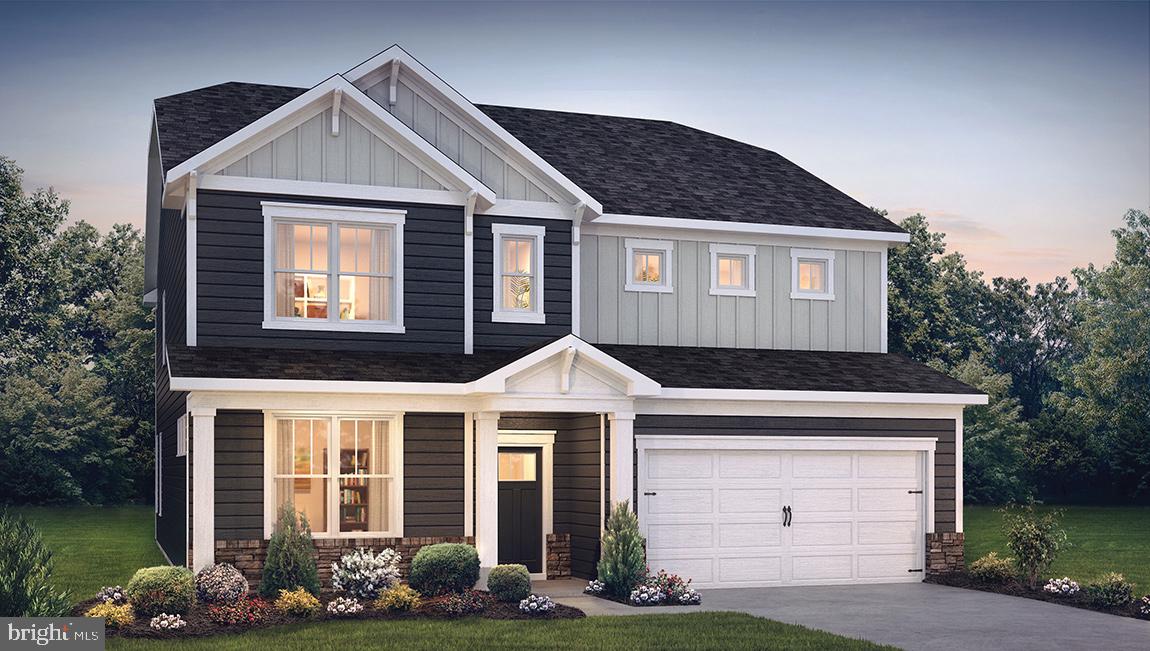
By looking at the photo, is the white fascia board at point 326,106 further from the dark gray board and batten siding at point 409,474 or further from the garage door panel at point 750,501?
the garage door panel at point 750,501

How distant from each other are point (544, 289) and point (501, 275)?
726 mm

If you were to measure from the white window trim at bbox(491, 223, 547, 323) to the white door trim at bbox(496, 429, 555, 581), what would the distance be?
175 cm

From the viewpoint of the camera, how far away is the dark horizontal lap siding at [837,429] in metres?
20.5

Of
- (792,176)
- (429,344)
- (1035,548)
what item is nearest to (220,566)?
(429,344)

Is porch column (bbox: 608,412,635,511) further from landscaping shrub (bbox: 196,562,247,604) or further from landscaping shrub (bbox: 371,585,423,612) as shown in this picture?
landscaping shrub (bbox: 196,562,247,604)

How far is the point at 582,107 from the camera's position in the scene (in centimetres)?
3089

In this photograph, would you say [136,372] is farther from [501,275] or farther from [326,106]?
[326,106]

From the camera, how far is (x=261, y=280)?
1948 centimetres

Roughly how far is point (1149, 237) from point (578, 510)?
30938 mm

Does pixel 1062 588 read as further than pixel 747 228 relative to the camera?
No

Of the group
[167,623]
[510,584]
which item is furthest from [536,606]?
[167,623]

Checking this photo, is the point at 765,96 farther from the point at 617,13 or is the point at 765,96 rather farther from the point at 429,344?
the point at 429,344

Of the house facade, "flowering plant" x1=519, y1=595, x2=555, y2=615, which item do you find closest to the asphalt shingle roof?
the house facade

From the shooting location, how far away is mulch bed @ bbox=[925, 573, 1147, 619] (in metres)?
17.9
